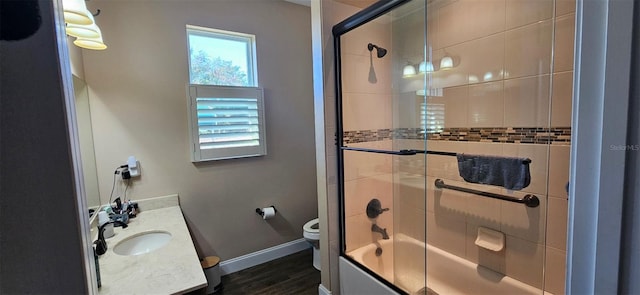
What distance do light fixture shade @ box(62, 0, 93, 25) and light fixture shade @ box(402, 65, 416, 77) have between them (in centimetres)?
201

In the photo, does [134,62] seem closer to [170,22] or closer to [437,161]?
[170,22]

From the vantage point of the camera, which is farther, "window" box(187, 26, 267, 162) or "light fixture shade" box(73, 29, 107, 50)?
"window" box(187, 26, 267, 162)

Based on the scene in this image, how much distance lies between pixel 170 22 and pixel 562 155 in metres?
2.97

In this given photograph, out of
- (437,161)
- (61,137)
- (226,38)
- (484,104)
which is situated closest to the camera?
(61,137)

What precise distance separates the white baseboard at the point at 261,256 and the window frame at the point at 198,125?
3.45ft

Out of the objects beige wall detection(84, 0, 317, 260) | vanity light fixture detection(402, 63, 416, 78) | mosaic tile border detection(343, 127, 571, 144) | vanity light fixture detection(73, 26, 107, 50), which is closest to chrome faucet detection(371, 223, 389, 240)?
mosaic tile border detection(343, 127, 571, 144)

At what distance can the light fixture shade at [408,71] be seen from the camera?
2154 mm

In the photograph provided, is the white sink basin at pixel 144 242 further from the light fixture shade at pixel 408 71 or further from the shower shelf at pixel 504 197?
the light fixture shade at pixel 408 71

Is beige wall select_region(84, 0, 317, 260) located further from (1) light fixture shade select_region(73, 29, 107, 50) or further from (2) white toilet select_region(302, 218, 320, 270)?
(1) light fixture shade select_region(73, 29, 107, 50)

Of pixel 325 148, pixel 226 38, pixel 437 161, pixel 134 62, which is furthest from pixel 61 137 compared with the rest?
pixel 226 38

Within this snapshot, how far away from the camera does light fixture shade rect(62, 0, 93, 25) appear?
111 centimetres

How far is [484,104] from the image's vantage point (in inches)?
70.3

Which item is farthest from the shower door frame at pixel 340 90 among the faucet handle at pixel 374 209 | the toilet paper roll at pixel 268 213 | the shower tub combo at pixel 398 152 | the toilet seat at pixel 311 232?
the toilet paper roll at pixel 268 213

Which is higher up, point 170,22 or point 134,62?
point 170,22
